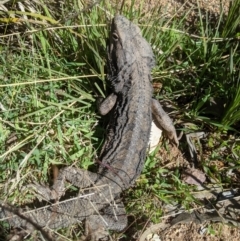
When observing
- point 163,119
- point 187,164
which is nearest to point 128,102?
point 163,119

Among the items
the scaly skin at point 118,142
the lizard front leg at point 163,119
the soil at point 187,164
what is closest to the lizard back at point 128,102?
the scaly skin at point 118,142

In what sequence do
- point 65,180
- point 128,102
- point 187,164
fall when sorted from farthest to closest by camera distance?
point 187,164, point 128,102, point 65,180

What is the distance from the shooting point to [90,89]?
4598mm

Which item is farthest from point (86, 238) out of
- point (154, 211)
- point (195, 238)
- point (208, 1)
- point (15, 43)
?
point (208, 1)

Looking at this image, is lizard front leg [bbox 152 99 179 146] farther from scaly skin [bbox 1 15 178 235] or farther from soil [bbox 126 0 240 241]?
soil [bbox 126 0 240 241]

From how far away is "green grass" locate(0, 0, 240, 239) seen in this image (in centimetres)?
432

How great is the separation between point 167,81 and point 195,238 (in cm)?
136

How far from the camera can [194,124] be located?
15.2ft

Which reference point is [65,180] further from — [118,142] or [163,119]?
[163,119]

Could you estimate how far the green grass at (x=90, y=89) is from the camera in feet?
14.2

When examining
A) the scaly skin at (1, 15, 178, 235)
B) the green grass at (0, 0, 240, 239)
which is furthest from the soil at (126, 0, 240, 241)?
the scaly skin at (1, 15, 178, 235)

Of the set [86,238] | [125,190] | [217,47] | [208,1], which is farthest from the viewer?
[208,1]

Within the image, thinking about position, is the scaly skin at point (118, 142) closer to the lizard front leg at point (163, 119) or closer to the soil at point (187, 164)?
the lizard front leg at point (163, 119)

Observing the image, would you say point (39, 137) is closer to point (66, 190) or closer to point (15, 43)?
point (66, 190)
